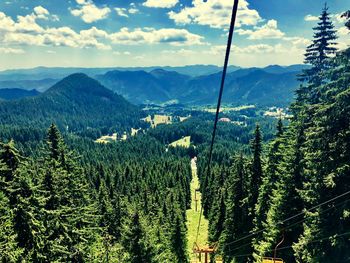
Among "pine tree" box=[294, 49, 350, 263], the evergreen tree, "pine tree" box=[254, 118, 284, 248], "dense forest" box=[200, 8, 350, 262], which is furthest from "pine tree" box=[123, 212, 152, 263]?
"pine tree" box=[294, 49, 350, 263]

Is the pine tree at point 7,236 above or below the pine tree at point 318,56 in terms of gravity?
below

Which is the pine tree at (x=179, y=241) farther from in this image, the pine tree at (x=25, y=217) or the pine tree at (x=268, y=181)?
the pine tree at (x=25, y=217)

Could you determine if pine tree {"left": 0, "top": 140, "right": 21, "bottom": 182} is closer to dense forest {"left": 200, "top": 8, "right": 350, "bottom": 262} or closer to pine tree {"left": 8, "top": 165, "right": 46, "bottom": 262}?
pine tree {"left": 8, "top": 165, "right": 46, "bottom": 262}

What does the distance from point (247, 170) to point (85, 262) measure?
726 inches

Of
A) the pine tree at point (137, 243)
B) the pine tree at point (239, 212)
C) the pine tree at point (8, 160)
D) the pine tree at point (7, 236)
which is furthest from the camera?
the pine tree at point (239, 212)

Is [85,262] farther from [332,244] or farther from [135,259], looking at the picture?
[332,244]

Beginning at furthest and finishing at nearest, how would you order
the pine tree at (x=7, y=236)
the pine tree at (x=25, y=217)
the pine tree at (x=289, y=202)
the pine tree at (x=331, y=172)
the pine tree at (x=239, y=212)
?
the pine tree at (x=239, y=212) < the pine tree at (x=289, y=202) < the pine tree at (x=331, y=172) < the pine tree at (x=25, y=217) < the pine tree at (x=7, y=236)

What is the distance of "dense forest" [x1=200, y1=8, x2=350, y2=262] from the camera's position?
18375 mm

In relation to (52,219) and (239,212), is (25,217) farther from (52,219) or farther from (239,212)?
(239,212)

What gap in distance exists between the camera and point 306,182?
2389 cm

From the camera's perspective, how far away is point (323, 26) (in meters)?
31.1

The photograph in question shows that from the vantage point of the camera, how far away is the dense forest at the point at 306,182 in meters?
18.4

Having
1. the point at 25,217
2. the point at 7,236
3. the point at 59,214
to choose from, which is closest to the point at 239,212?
the point at 59,214

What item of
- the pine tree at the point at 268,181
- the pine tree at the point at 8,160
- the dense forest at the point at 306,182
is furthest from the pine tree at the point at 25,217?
the pine tree at the point at 268,181
